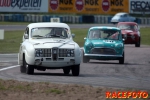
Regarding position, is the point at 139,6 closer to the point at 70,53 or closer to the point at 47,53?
the point at 70,53

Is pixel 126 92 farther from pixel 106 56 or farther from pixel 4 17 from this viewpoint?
pixel 4 17

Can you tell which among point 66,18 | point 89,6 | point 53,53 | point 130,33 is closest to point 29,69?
point 53,53

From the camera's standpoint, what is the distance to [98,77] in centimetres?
1770

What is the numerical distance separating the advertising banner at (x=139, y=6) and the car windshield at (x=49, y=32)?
47.9m

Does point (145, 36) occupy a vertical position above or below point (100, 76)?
below

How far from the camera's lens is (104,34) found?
25.7 meters

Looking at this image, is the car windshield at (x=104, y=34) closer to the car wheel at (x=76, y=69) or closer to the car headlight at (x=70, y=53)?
the car wheel at (x=76, y=69)

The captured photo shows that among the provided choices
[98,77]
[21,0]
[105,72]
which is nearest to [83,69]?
[105,72]

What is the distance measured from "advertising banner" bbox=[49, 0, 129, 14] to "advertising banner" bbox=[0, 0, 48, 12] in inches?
50.2

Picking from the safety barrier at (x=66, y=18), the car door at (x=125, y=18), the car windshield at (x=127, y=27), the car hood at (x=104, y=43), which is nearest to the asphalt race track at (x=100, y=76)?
the car hood at (x=104, y=43)

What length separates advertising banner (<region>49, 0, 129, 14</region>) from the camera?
63.2 metres

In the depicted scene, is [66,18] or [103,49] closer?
[103,49]

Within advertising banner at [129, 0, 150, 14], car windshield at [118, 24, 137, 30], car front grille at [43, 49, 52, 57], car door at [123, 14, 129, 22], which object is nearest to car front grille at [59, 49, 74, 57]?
car front grille at [43, 49, 52, 57]

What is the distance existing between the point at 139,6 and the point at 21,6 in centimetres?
1382
